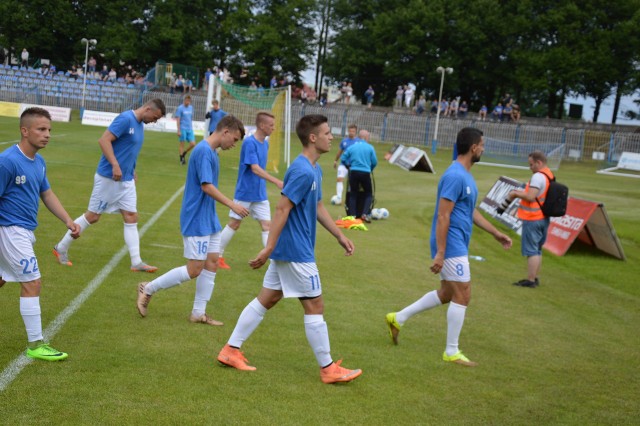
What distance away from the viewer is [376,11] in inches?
2876

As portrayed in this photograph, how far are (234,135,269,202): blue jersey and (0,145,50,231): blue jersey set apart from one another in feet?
13.8

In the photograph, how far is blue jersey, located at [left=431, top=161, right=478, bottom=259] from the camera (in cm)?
648

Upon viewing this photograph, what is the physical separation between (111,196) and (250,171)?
6.31ft

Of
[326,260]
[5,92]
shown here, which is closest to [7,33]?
[5,92]

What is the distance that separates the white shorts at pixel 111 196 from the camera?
908 cm

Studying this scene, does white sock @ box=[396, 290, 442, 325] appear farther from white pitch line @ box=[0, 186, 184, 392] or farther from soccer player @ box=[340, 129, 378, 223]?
soccer player @ box=[340, 129, 378, 223]

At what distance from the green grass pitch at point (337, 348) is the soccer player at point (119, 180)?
34 cm

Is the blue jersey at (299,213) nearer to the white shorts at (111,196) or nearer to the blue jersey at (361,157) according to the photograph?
the white shorts at (111,196)

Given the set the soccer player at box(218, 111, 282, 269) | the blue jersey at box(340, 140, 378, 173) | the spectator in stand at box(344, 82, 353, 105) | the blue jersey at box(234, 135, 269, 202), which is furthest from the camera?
the spectator in stand at box(344, 82, 353, 105)

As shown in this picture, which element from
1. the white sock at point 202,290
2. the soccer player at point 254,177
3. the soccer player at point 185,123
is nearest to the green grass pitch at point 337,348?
the white sock at point 202,290

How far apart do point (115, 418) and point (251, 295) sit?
12.9 ft

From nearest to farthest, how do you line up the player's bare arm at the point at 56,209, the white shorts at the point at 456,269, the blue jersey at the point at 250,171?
the player's bare arm at the point at 56,209 → the white shorts at the point at 456,269 → the blue jersey at the point at 250,171

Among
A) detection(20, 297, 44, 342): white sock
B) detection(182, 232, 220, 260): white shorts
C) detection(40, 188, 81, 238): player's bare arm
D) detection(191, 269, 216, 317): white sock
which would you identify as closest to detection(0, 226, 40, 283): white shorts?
detection(20, 297, 44, 342): white sock

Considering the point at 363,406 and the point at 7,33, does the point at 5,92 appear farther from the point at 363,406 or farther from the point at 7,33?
the point at 363,406
